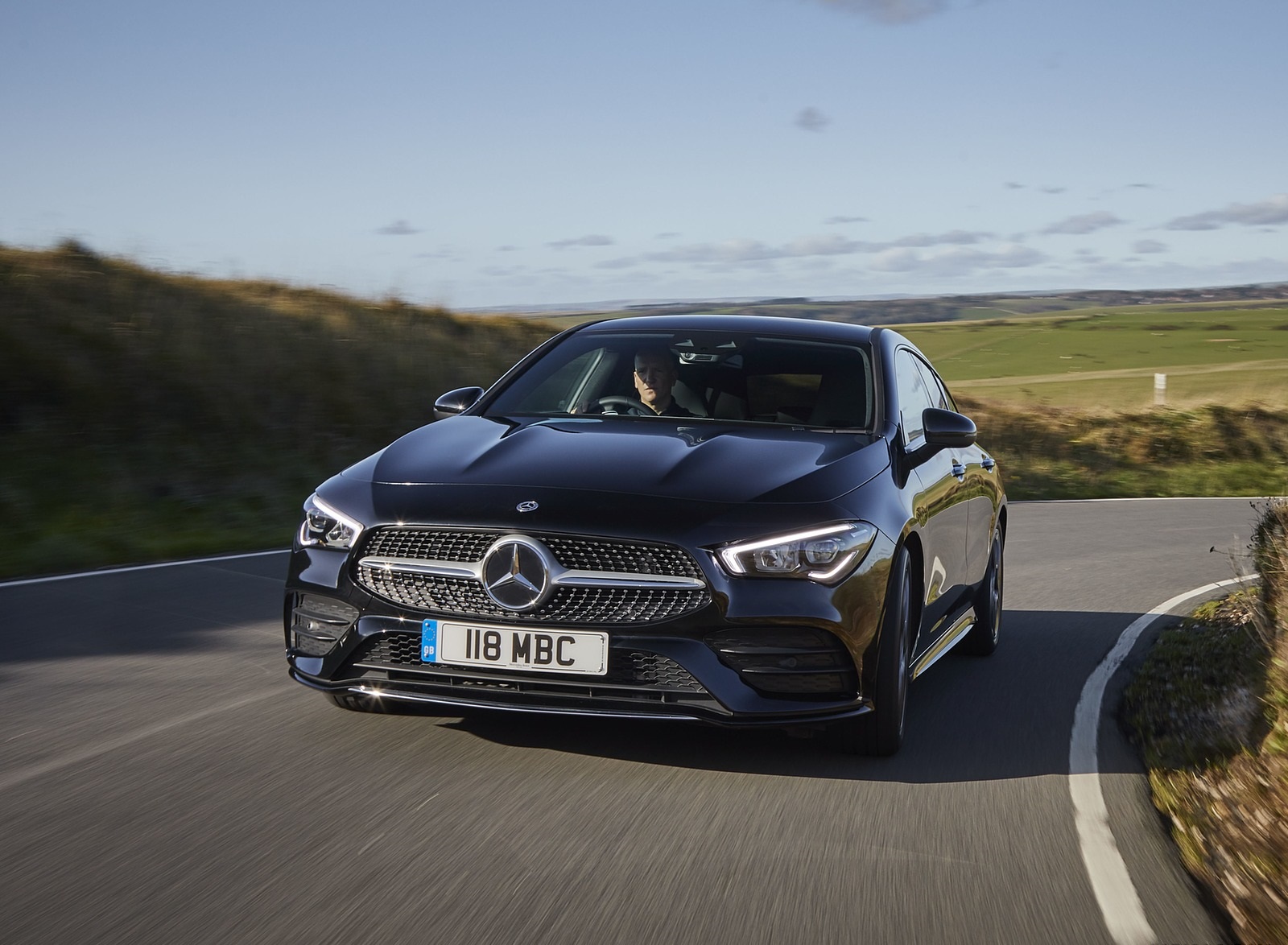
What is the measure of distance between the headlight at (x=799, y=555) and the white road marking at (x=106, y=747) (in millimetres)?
2149

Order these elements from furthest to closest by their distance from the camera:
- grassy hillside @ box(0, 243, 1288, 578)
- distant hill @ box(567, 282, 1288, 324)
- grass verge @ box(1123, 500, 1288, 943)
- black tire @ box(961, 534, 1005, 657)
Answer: distant hill @ box(567, 282, 1288, 324), grassy hillside @ box(0, 243, 1288, 578), black tire @ box(961, 534, 1005, 657), grass verge @ box(1123, 500, 1288, 943)

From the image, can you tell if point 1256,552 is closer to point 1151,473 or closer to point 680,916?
point 680,916

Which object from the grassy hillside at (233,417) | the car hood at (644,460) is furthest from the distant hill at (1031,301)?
the car hood at (644,460)

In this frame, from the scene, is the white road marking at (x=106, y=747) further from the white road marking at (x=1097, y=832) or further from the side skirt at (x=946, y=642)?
the white road marking at (x=1097, y=832)

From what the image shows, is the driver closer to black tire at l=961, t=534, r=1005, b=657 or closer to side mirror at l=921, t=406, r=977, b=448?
side mirror at l=921, t=406, r=977, b=448

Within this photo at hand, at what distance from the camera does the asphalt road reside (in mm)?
3461

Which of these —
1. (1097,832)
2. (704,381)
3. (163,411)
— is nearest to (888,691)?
(1097,832)

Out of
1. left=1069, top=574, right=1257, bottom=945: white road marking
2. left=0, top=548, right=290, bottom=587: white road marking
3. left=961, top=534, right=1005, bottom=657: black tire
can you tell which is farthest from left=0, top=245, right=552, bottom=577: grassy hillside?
left=1069, top=574, right=1257, bottom=945: white road marking

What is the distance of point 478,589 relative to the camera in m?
4.62

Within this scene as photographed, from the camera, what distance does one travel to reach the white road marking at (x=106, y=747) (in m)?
4.55

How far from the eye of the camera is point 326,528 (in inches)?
194

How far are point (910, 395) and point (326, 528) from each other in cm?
274

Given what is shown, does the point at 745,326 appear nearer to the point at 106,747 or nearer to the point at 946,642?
the point at 946,642

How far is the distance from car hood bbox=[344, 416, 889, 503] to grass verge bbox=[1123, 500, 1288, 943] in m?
1.49
